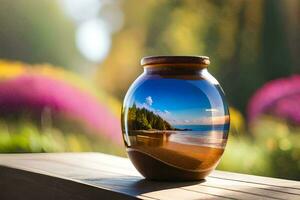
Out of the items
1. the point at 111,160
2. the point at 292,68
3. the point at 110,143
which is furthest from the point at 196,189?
the point at 110,143

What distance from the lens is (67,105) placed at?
260 cm

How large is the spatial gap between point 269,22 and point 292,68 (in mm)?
235

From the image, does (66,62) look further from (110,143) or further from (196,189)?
(196,189)

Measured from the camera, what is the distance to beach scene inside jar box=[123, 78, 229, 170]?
47.1 inches

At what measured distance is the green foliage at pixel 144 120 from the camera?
1197 millimetres

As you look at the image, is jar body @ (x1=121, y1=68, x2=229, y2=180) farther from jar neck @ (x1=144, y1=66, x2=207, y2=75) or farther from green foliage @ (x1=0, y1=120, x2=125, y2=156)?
green foliage @ (x1=0, y1=120, x2=125, y2=156)

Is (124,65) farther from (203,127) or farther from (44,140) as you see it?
(203,127)

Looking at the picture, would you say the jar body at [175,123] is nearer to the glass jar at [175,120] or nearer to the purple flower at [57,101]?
the glass jar at [175,120]

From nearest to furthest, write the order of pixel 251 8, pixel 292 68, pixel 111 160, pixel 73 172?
1. pixel 73 172
2. pixel 111 160
3. pixel 292 68
4. pixel 251 8

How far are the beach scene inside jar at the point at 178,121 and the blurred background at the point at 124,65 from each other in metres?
0.99

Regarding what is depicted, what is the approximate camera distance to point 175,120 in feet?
3.92

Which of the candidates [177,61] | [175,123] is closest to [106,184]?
[175,123]

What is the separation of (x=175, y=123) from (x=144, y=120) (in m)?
0.07

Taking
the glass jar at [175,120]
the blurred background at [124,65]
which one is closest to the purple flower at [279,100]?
the blurred background at [124,65]
